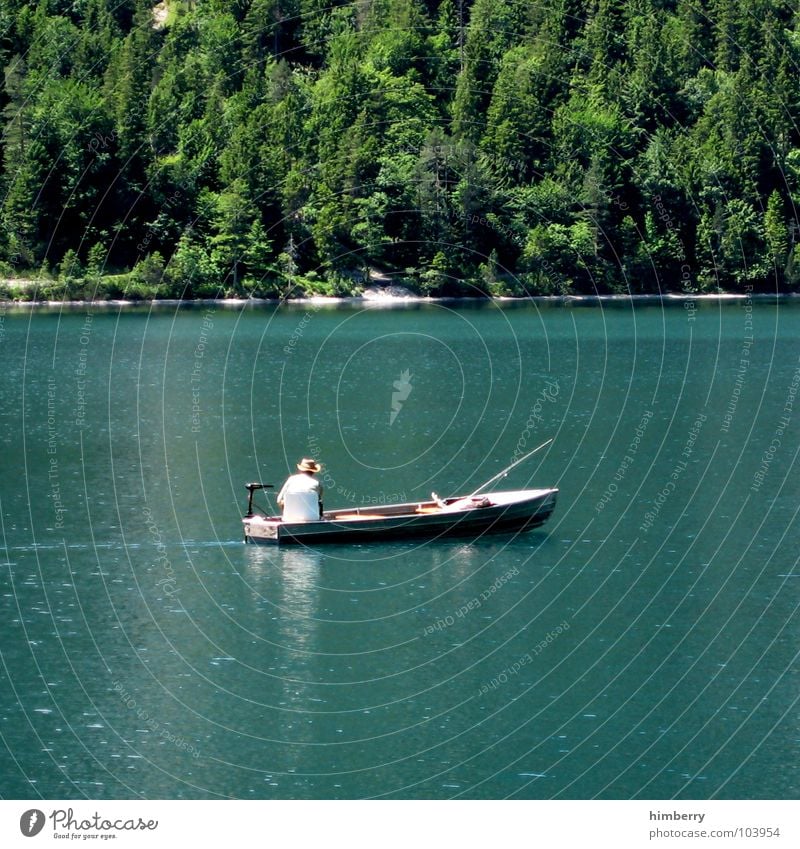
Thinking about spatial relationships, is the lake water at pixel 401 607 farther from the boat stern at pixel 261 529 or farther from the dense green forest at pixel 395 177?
the dense green forest at pixel 395 177

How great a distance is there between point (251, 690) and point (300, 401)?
5132cm

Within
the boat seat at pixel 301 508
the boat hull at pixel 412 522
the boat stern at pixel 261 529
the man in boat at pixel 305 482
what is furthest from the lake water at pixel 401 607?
the man in boat at pixel 305 482

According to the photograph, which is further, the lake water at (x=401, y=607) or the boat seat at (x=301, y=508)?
the boat seat at (x=301, y=508)

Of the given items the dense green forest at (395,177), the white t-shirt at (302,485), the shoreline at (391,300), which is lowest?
the white t-shirt at (302,485)

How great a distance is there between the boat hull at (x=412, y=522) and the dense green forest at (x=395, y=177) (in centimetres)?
10379

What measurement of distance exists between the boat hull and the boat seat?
266 mm

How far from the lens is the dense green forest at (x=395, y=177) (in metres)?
168

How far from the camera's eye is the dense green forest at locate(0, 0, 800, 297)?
551 feet

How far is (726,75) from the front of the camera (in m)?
198

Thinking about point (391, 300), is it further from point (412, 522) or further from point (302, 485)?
point (302, 485)

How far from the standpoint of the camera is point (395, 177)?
166500 millimetres

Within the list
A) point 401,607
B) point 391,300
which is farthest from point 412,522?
point 391,300

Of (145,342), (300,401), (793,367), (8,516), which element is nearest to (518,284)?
(145,342)

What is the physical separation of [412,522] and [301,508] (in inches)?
142
